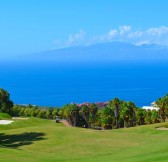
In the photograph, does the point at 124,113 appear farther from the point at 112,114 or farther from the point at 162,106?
the point at 162,106

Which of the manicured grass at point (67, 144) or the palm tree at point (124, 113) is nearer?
the manicured grass at point (67, 144)

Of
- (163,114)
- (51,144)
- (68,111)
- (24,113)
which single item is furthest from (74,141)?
(24,113)

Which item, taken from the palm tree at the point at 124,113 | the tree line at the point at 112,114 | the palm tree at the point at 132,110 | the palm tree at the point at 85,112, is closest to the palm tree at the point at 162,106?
the tree line at the point at 112,114

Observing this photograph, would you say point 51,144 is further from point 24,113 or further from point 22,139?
point 24,113

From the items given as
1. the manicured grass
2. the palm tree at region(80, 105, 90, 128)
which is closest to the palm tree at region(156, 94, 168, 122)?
the palm tree at region(80, 105, 90, 128)

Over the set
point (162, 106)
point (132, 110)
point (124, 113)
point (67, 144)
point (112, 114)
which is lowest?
point (67, 144)

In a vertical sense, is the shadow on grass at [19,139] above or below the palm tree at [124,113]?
below

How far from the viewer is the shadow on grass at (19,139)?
3802 centimetres

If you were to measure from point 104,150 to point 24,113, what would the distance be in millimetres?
78477

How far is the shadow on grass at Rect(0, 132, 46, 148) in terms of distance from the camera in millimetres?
38019

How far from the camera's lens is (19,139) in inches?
1607

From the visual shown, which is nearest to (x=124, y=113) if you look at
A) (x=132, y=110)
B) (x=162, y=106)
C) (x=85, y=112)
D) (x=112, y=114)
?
(x=132, y=110)

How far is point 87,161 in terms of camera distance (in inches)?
905

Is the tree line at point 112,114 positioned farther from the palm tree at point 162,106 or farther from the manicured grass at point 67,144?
the manicured grass at point 67,144
